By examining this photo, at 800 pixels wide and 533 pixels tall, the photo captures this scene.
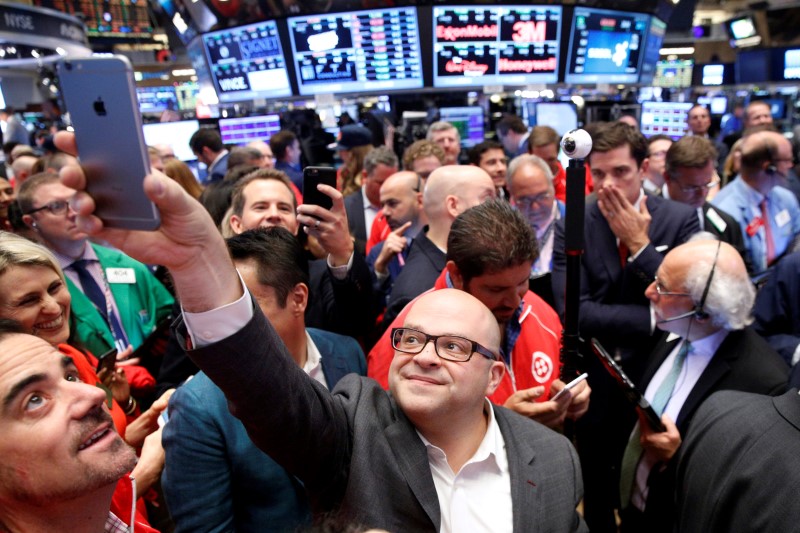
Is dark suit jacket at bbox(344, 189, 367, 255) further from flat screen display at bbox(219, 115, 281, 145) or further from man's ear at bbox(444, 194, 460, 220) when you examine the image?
flat screen display at bbox(219, 115, 281, 145)

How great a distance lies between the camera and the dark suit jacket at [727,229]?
131 inches

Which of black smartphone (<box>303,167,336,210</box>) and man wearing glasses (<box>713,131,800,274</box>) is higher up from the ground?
black smartphone (<box>303,167,336,210</box>)

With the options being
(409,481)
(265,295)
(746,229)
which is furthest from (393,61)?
(409,481)

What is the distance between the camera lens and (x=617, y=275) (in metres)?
2.69

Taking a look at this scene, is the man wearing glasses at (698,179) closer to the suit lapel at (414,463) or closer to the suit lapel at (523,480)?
the suit lapel at (523,480)

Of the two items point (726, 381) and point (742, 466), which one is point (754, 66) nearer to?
point (726, 381)

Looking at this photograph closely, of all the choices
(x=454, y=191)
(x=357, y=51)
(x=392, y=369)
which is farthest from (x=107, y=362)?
(x=357, y=51)

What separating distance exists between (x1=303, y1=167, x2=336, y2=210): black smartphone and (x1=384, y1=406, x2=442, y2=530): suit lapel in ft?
3.27


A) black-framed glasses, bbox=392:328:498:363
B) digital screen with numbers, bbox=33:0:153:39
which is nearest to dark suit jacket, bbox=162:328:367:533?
black-framed glasses, bbox=392:328:498:363

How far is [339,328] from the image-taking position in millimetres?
2393

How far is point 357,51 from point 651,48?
4.13 m

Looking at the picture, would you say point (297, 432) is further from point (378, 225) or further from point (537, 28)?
point (537, 28)

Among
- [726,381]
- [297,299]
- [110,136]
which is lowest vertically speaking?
[726,381]

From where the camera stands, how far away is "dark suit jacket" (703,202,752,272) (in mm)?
3340
